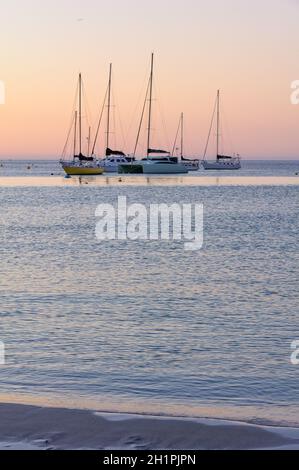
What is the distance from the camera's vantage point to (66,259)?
96.3 feet

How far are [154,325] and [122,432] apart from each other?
743cm

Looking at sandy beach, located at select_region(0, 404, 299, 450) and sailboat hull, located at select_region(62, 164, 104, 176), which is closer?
sandy beach, located at select_region(0, 404, 299, 450)

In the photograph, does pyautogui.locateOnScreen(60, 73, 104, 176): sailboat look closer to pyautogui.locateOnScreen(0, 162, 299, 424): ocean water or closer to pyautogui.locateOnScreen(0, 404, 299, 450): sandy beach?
pyautogui.locateOnScreen(0, 162, 299, 424): ocean water

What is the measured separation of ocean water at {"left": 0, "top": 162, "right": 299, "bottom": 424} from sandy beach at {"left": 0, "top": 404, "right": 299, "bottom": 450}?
2.43ft

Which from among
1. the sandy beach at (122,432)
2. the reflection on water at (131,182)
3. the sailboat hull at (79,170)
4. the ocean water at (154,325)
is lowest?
the ocean water at (154,325)

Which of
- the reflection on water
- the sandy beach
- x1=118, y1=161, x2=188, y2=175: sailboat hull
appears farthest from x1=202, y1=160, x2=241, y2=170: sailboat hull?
the sandy beach

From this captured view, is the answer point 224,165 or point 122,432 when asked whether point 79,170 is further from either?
point 122,432

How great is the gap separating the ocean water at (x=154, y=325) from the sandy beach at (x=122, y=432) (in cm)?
74

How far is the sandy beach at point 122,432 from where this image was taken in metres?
8.46

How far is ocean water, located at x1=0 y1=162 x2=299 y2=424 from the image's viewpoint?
11.2 m

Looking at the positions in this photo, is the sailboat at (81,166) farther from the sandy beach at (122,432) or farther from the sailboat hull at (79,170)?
the sandy beach at (122,432)

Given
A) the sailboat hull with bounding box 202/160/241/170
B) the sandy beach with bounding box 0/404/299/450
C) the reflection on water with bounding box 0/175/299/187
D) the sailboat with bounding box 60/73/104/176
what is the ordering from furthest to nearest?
the sailboat hull with bounding box 202/160/241/170 → the sailboat with bounding box 60/73/104/176 → the reflection on water with bounding box 0/175/299/187 → the sandy beach with bounding box 0/404/299/450

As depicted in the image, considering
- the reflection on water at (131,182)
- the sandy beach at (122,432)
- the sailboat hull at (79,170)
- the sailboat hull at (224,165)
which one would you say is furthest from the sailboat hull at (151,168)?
the sandy beach at (122,432)
